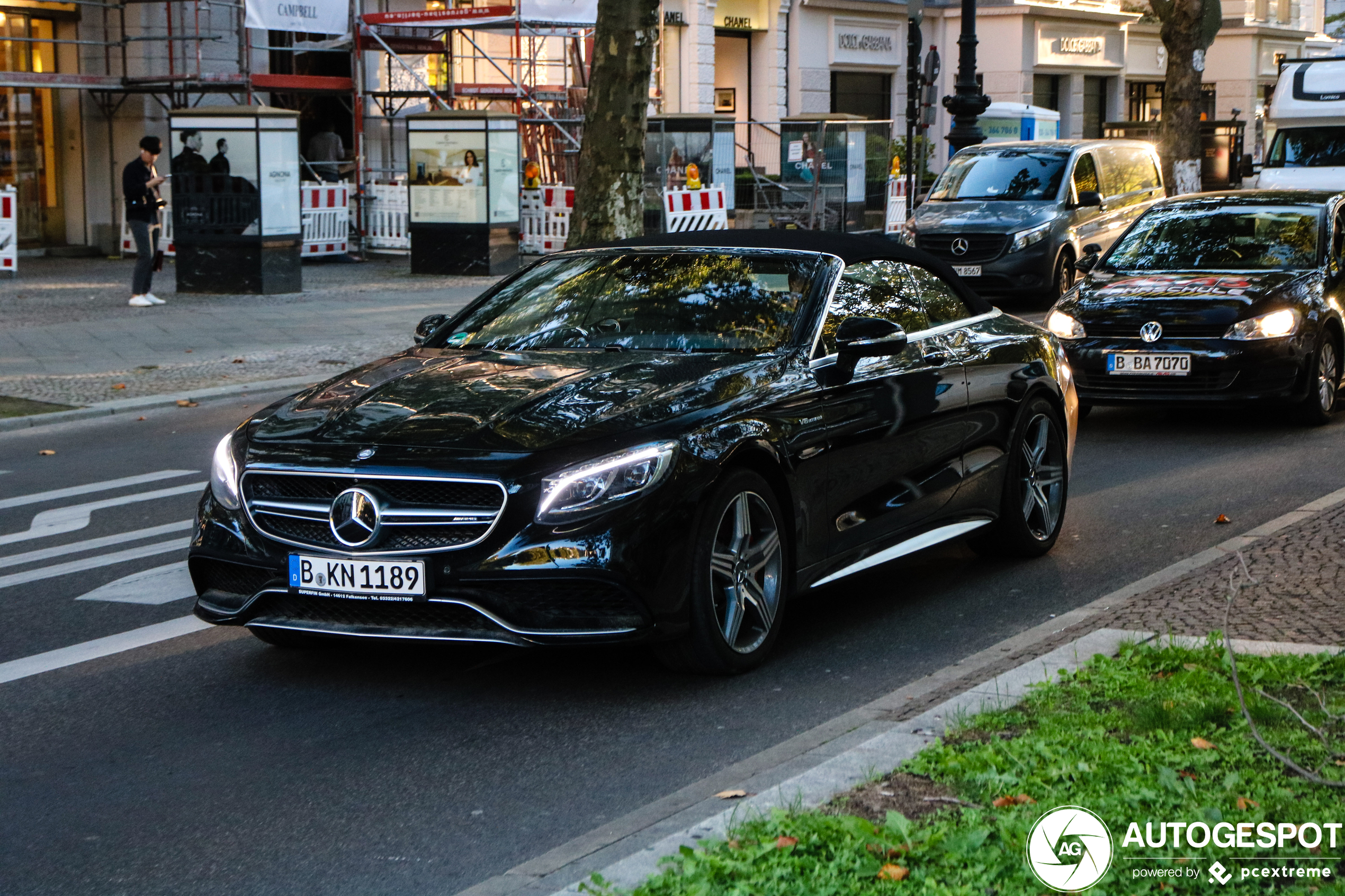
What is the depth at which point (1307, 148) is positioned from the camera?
25.4 metres

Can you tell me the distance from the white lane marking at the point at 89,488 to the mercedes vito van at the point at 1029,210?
12.5m

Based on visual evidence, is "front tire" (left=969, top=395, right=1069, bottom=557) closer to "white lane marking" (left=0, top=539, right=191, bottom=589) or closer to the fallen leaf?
"white lane marking" (left=0, top=539, right=191, bottom=589)

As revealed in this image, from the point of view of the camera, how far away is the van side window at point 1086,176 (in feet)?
71.7

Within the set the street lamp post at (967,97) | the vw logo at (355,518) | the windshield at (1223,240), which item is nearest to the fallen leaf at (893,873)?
the vw logo at (355,518)

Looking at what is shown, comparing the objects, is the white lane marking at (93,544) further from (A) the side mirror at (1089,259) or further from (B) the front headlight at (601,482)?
(A) the side mirror at (1089,259)

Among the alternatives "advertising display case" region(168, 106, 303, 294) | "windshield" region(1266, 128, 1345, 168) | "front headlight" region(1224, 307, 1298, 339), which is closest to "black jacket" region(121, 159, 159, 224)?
"advertising display case" region(168, 106, 303, 294)

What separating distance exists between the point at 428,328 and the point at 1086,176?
16059 millimetres

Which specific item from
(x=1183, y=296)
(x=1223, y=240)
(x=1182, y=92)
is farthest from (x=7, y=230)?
(x=1182, y=92)

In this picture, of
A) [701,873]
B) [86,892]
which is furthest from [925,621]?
[86,892]

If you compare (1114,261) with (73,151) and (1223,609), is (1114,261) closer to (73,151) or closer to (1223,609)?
(1223,609)

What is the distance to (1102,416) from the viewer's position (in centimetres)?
1267

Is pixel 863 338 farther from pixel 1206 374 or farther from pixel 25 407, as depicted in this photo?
pixel 25 407

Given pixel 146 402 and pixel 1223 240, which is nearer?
pixel 1223 240

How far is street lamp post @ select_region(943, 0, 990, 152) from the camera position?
88.2 feet
